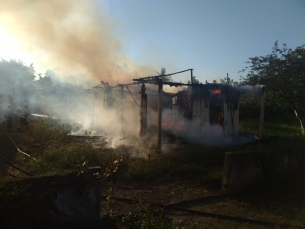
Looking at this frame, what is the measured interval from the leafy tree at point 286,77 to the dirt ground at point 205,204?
7409mm

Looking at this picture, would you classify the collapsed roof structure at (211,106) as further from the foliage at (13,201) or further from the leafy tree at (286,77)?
the foliage at (13,201)

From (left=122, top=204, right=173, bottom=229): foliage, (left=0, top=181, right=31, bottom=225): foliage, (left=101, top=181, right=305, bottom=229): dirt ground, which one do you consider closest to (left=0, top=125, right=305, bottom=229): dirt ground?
(left=101, top=181, right=305, bottom=229): dirt ground

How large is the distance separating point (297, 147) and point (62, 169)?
695 cm

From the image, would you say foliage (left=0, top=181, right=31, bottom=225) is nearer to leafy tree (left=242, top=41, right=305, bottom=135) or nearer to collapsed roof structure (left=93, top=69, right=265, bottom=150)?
collapsed roof structure (left=93, top=69, right=265, bottom=150)

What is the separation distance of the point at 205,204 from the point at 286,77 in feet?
32.8

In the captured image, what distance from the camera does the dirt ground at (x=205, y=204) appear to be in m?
4.45

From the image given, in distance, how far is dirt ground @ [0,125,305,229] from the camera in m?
4.45

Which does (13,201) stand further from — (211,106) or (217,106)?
(217,106)

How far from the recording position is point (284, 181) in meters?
6.21

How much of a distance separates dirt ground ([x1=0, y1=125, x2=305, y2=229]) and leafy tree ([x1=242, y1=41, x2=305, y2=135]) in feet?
24.3

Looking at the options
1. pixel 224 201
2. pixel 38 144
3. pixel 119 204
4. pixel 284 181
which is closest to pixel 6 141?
pixel 38 144

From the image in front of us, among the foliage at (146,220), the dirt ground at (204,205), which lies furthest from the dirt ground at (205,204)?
the foliage at (146,220)

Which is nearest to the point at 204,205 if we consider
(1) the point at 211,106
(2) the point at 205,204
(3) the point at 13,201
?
(2) the point at 205,204

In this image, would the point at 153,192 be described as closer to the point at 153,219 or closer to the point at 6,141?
the point at 153,219
